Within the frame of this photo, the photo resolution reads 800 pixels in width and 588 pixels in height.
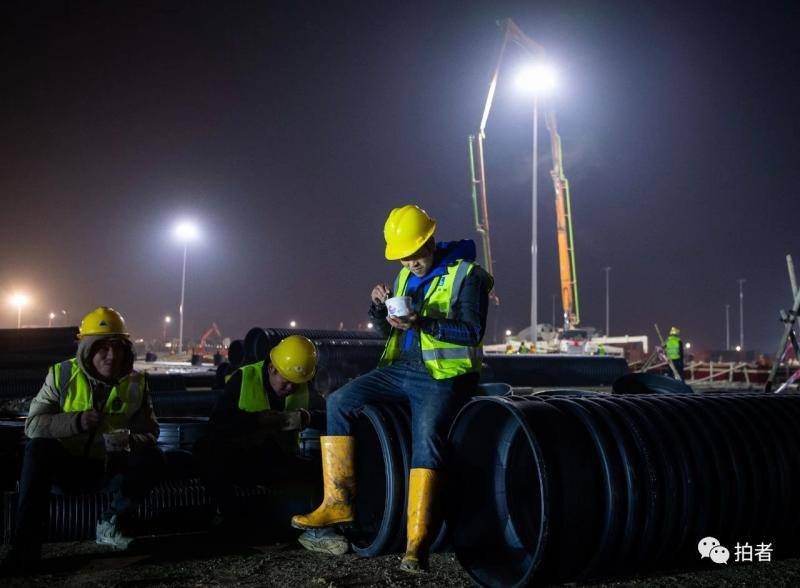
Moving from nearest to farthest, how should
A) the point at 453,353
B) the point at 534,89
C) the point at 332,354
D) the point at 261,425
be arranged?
1. the point at 453,353
2. the point at 261,425
3. the point at 332,354
4. the point at 534,89

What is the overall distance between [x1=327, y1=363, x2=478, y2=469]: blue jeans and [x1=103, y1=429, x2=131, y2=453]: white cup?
4.64 ft

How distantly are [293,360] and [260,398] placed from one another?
1.32ft

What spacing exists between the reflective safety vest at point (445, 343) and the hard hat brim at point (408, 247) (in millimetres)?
215

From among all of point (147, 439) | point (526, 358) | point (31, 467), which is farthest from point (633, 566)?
point (526, 358)

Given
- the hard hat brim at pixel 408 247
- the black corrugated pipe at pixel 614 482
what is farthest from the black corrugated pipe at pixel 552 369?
the hard hat brim at pixel 408 247

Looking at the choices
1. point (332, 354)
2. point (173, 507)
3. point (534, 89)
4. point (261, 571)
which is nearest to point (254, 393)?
point (173, 507)

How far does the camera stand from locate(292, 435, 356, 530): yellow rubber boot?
168 inches

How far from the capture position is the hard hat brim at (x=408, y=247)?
422 cm

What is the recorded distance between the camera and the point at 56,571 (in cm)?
414

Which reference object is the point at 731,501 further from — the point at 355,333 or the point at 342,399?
the point at 355,333

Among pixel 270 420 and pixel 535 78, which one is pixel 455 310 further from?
pixel 535 78

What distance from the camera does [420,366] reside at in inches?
167

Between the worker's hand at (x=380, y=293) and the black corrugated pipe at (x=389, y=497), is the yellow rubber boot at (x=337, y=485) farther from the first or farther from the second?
the worker's hand at (x=380, y=293)

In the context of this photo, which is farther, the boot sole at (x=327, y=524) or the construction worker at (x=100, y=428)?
the construction worker at (x=100, y=428)
